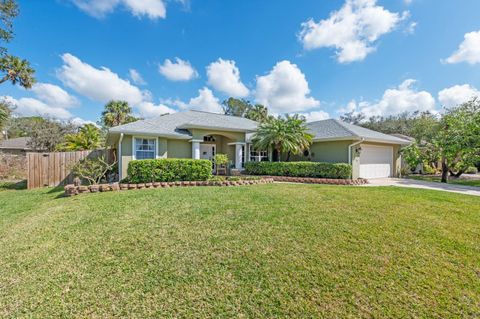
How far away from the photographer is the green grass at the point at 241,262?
273cm

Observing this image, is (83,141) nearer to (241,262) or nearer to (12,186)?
(12,186)

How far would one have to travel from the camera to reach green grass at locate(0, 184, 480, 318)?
8.96 ft

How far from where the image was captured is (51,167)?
1230 centimetres

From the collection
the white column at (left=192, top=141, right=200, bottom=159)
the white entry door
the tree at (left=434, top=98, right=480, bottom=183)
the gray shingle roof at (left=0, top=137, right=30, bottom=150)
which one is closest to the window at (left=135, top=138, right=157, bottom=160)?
the white column at (left=192, top=141, right=200, bottom=159)

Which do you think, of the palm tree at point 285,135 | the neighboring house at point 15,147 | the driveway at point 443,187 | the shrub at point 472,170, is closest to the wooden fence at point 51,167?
the palm tree at point 285,135

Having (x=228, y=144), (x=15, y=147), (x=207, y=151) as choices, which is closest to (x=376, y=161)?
(x=228, y=144)

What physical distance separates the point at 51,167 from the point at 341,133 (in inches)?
740

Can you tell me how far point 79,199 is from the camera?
25.4 ft

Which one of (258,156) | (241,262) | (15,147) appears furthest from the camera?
(15,147)

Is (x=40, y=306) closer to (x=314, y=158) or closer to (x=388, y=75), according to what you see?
(x=314, y=158)

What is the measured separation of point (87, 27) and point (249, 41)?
34.0 feet

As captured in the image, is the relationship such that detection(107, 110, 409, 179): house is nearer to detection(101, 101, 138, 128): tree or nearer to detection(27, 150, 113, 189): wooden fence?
detection(27, 150, 113, 189): wooden fence

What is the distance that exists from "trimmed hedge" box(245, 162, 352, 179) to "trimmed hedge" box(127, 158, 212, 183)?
472 cm

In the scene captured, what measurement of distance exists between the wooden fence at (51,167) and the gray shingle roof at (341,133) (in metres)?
16.4
